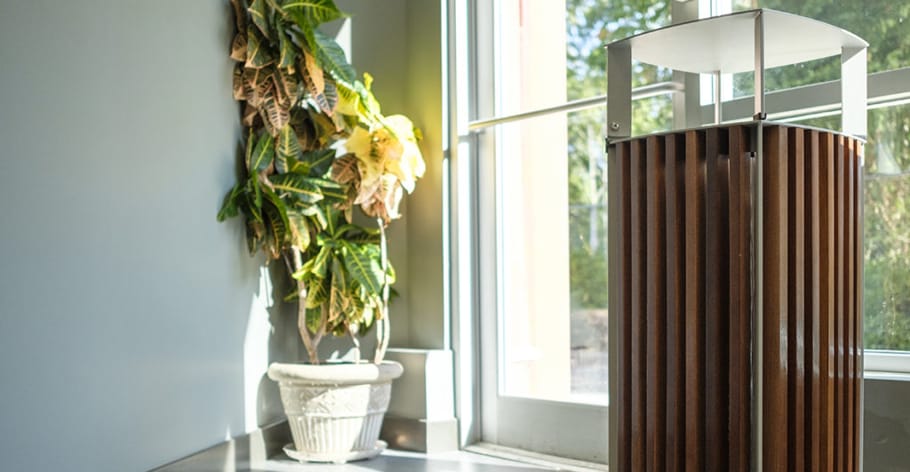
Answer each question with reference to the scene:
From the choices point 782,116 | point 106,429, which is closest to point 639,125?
point 782,116

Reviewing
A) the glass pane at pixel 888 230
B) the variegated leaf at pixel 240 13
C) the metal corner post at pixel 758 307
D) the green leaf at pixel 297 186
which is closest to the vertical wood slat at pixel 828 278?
the metal corner post at pixel 758 307

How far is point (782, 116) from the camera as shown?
7.72 ft

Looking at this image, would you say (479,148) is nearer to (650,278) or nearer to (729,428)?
(650,278)

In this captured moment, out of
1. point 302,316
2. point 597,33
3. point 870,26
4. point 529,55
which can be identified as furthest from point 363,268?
point 870,26

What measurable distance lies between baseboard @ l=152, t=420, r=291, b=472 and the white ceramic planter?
7cm

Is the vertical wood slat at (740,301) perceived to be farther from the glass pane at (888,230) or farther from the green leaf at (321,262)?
the green leaf at (321,262)

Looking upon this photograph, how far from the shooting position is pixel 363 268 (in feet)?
8.84

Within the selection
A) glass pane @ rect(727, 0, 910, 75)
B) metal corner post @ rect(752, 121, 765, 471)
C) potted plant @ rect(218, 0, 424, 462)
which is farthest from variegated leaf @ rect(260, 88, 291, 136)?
metal corner post @ rect(752, 121, 765, 471)

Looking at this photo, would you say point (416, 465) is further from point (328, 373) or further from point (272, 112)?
point (272, 112)

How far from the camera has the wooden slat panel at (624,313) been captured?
1743mm

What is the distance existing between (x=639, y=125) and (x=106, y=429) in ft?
5.77

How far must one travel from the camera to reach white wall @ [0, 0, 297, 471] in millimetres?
1948

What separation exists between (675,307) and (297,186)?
1.36 metres

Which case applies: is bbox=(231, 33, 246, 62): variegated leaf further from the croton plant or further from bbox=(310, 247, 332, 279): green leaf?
bbox=(310, 247, 332, 279): green leaf
